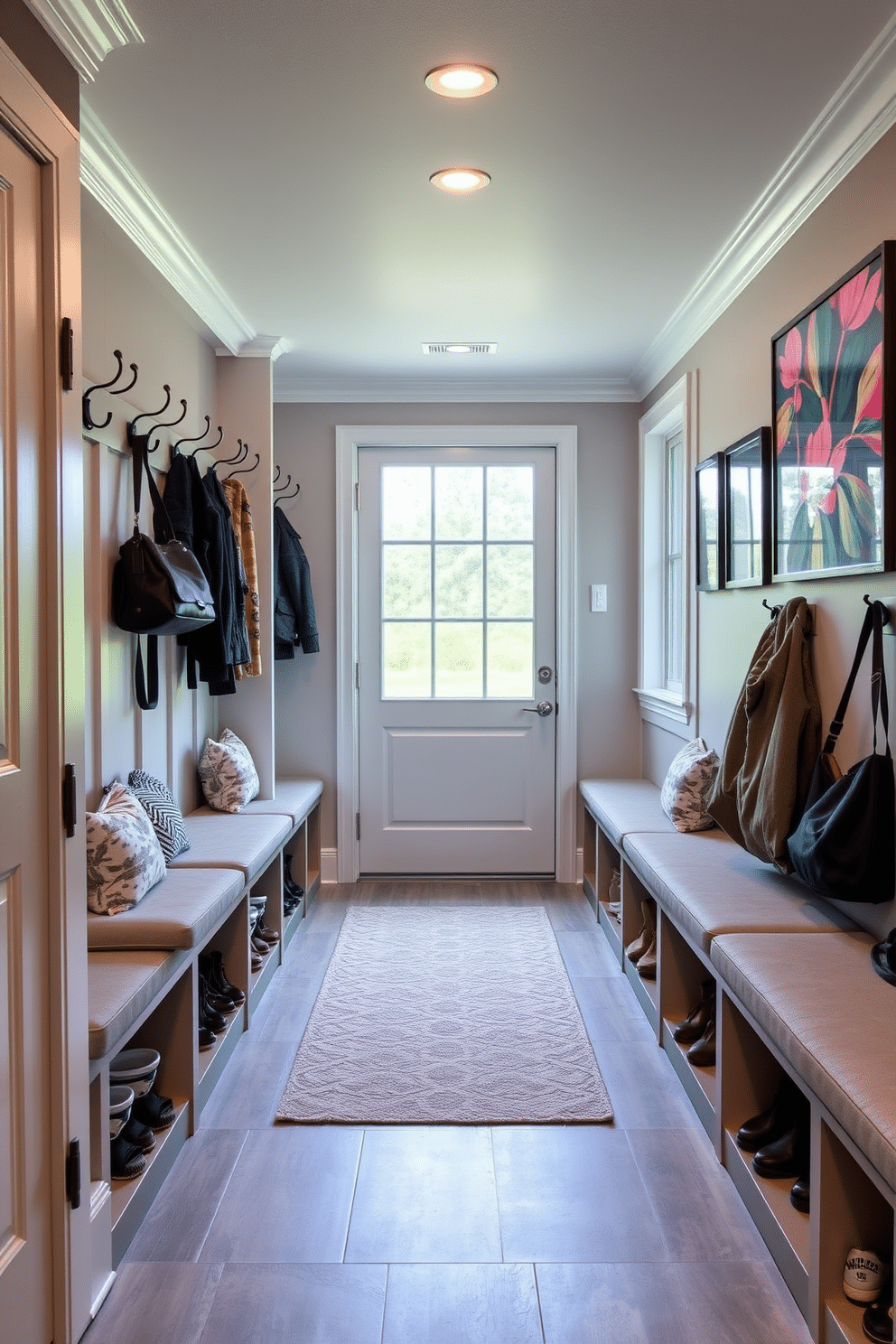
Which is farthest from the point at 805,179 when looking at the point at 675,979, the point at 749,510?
the point at 675,979

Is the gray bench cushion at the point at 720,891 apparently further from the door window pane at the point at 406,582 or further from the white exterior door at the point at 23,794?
the door window pane at the point at 406,582

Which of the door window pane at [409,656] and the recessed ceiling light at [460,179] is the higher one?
the recessed ceiling light at [460,179]

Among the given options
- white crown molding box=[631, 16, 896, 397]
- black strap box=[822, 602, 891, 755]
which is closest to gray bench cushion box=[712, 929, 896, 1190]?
black strap box=[822, 602, 891, 755]

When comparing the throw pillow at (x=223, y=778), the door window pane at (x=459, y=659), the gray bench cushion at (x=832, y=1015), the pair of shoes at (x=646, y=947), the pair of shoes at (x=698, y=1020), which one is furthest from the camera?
the door window pane at (x=459, y=659)

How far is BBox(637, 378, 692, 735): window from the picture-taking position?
4.69 meters

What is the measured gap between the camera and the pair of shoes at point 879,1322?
167 centimetres

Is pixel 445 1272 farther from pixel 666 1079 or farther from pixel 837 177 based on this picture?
pixel 837 177

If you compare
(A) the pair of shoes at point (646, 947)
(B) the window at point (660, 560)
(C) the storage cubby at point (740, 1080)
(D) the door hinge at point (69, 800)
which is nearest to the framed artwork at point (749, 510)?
(B) the window at point (660, 560)

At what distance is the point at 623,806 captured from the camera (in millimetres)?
4246

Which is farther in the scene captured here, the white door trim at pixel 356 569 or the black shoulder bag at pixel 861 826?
the white door trim at pixel 356 569

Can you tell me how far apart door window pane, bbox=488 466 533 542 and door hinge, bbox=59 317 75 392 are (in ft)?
11.2

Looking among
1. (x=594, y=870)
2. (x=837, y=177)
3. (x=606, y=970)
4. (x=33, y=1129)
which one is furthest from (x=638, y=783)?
(x=33, y=1129)

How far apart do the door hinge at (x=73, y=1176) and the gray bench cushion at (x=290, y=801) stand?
7.11 ft

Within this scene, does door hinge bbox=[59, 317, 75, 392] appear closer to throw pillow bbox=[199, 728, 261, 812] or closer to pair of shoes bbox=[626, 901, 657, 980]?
throw pillow bbox=[199, 728, 261, 812]
